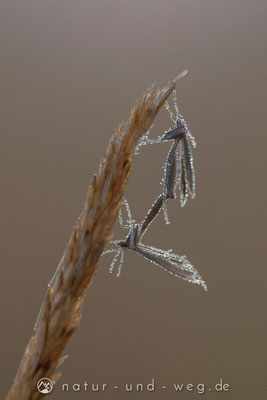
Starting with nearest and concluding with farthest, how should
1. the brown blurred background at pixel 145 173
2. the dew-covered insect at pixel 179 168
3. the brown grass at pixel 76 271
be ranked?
the brown grass at pixel 76 271 → the dew-covered insect at pixel 179 168 → the brown blurred background at pixel 145 173

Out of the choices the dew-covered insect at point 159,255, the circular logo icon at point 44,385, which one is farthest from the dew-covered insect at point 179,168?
the circular logo icon at point 44,385

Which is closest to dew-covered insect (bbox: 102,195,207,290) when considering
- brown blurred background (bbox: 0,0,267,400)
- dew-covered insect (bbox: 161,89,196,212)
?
dew-covered insect (bbox: 161,89,196,212)

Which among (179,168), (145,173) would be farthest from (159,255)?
(145,173)

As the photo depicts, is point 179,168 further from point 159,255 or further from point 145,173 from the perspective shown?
point 145,173

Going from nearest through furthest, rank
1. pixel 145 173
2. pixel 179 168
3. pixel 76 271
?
pixel 76 271, pixel 179 168, pixel 145 173

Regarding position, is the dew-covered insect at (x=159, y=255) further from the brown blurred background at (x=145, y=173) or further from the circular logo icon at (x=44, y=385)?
the brown blurred background at (x=145, y=173)

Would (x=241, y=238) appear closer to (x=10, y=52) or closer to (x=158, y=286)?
(x=158, y=286)
